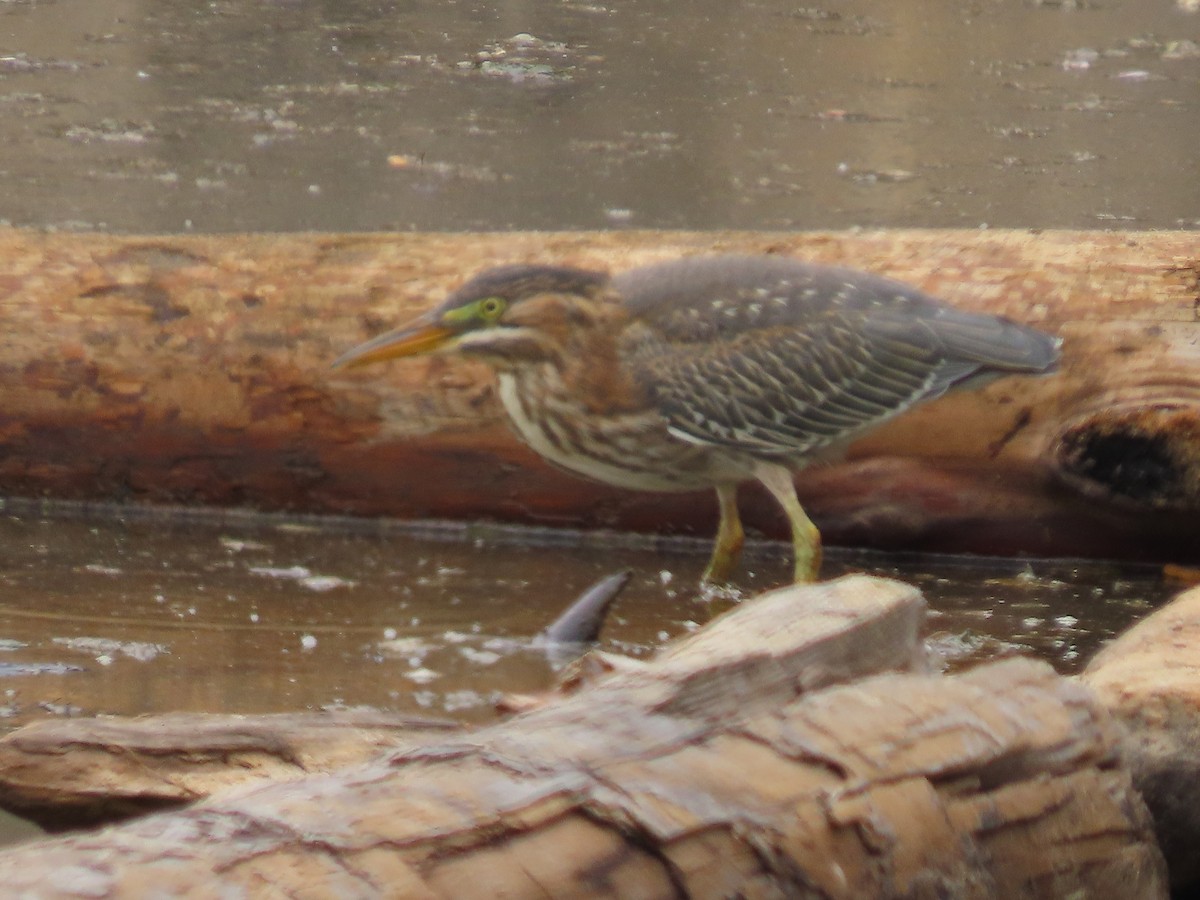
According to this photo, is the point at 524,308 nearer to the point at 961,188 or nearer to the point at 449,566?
the point at 449,566

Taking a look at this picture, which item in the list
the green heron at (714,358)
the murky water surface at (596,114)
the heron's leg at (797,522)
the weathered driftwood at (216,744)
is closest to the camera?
the weathered driftwood at (216,744)

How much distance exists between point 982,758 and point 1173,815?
1.94ft

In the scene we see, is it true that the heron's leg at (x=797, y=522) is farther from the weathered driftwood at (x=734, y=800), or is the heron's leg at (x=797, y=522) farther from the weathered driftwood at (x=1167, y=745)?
the weathered driftwood at (x=734, y=800)

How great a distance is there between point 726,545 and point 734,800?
3.13 meters

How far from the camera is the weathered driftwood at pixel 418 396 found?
5488 millimetres

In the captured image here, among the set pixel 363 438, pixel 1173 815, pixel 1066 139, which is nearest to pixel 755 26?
pixel 1066 139

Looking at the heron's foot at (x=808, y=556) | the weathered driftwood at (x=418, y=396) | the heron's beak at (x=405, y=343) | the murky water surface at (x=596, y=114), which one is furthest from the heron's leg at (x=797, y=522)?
the murky water surface at (x=596, y=114)

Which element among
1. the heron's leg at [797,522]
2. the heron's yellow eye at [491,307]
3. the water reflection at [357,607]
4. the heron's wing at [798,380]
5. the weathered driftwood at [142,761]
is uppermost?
the heron's yellow eye at [491,307]

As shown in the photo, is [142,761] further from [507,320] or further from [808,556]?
[808,556]

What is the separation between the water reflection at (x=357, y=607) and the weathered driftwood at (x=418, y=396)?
11 centimetres

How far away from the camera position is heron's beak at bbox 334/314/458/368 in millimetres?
4840

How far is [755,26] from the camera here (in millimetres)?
14898

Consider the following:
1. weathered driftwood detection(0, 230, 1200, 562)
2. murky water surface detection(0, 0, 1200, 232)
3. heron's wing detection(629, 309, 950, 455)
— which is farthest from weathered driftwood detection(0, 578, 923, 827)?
murky water surface detection(0, 0, 1200, 232)

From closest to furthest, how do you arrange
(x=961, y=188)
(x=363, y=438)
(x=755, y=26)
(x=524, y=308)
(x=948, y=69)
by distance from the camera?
(x=524, y=308), (x=363, y=438), (x=961, y=188), (x=948, y=69), (x=755, y=26)
